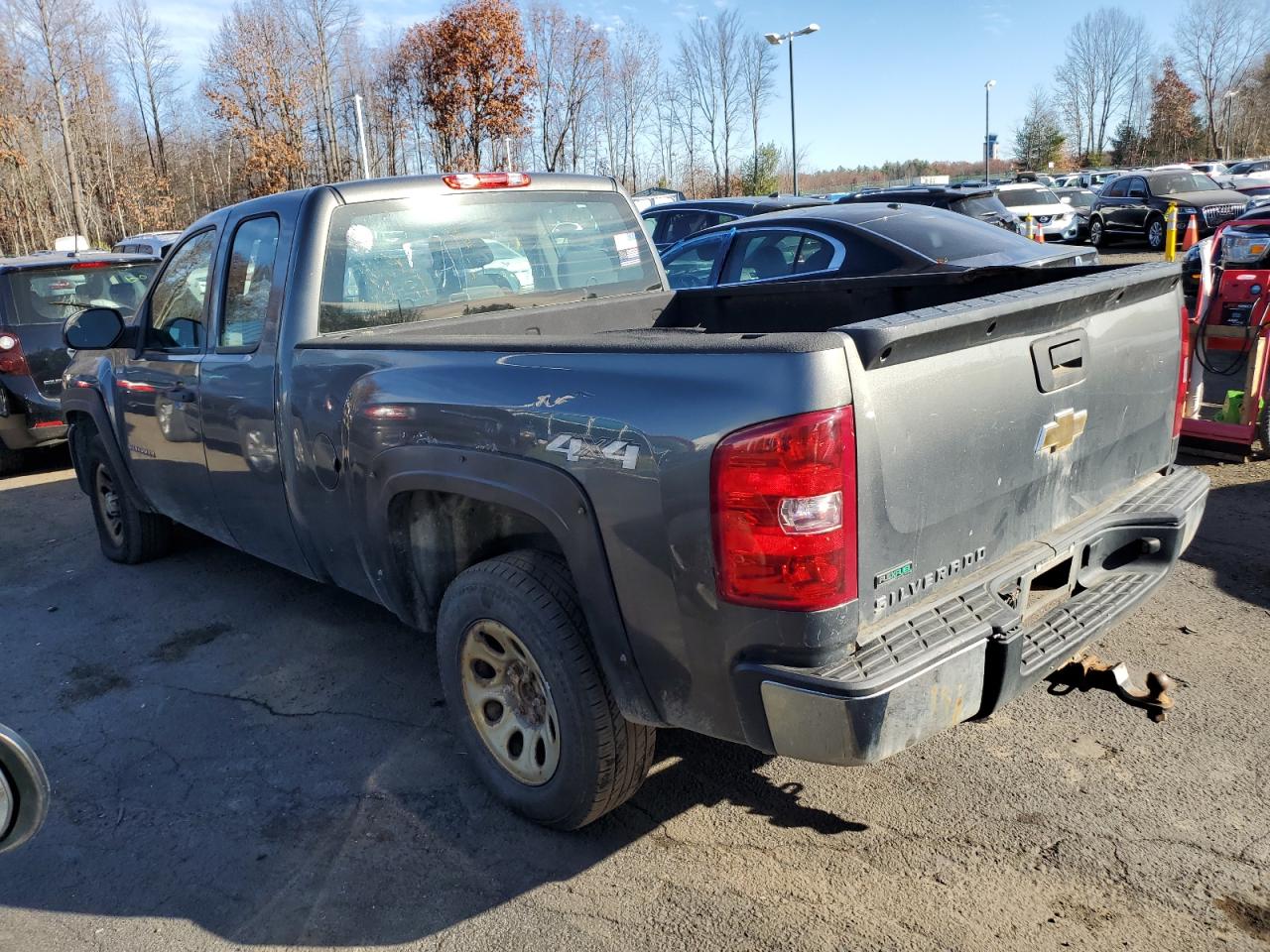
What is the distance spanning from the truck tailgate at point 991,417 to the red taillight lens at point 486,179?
240 centimetres

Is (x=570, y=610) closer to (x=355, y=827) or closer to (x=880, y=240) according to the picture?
(x=355, y=827)

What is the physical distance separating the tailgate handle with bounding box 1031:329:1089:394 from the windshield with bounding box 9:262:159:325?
802cm

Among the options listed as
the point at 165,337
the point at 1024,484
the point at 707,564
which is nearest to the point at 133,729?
the point at 165,337

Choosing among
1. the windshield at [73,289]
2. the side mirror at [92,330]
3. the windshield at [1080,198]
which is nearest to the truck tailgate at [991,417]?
the side mirror at [92,330]

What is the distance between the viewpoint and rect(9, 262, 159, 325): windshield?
865 cm

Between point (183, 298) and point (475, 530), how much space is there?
2512mm

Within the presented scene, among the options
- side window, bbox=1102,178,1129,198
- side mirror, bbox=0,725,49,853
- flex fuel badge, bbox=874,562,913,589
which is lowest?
side mirror, bbox=0,725,49,853

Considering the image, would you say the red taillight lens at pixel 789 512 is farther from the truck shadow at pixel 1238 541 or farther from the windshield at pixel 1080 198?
the windshield at pixel 1080 198

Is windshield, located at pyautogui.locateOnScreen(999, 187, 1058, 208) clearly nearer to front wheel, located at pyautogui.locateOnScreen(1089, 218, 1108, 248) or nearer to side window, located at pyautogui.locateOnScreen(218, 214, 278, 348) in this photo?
front wheel, located at pyautogui.locateOnScreen(1089, 218, 1108, 248)

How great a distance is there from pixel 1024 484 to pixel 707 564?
103 centimetres

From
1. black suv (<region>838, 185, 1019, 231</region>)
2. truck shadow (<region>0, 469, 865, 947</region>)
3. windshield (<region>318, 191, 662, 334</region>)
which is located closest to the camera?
truck shadow (<region>0, 469, 865, 947</region>)

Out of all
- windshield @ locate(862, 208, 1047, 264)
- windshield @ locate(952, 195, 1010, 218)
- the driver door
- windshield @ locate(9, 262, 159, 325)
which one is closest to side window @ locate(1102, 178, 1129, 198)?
windshield @ locate(952, 195, 1010, 218)

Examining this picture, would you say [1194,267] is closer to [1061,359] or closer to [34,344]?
[1061,359]

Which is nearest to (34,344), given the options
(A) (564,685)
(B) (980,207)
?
(A) (564,685)
